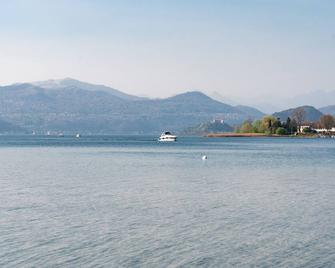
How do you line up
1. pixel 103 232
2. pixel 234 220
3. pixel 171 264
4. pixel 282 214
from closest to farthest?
pixel 171 264
pixel 103 232
pixel 234 220
pixel 282 214

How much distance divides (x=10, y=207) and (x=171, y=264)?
15.8 metres

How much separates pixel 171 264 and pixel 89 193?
22.2 meters

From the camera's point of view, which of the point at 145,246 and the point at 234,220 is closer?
the point at 145,246

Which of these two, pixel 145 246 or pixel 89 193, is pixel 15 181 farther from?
pixel 145 246

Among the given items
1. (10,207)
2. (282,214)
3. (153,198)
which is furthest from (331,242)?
(10,207)

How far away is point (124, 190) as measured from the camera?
4559 centimetres

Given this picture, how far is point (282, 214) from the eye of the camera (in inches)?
1341

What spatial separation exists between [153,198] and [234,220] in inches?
384

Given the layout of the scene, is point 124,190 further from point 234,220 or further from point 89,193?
point 234,220

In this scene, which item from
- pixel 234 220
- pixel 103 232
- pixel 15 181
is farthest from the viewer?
pixel 15 181

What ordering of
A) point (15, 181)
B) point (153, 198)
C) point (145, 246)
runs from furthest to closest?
point (15, 181) < point (153, 198) < point (145, 246)

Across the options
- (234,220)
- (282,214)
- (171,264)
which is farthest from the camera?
(282,214)

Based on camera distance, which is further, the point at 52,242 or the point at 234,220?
the point at 234,220

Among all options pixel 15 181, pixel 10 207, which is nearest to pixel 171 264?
pixel 10 207
